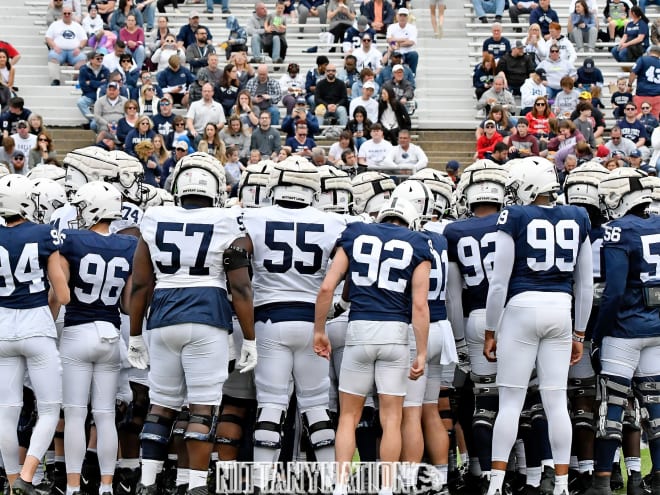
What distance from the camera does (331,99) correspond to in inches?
807

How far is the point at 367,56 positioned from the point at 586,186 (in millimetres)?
12310

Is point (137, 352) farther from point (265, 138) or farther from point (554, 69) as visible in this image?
point (554, 69)

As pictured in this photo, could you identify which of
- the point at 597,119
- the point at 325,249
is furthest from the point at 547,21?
the point at 325,249

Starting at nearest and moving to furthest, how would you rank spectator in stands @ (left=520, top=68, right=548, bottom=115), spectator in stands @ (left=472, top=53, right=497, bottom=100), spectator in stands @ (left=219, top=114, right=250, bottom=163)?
spectator in stands @ (left=219, top=114, right=250, bottom=163) < spectator in stands @ (left=520, top=68, right=548, bottom=115) < spectator in stands @ (left=472, top=53, right=497, bottom=100)

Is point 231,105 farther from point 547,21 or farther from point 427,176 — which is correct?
point 427,176

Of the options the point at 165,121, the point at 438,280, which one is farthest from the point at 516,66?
the point at 438,280

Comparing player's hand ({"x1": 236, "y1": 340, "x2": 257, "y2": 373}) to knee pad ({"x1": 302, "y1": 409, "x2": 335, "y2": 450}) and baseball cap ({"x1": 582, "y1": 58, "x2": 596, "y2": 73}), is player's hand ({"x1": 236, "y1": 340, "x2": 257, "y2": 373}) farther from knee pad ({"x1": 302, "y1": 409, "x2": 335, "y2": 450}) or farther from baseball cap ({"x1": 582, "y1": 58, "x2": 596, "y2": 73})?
baseball cap ({"x1": 582, "y1": 58, "x2": 596, "y2": 73})

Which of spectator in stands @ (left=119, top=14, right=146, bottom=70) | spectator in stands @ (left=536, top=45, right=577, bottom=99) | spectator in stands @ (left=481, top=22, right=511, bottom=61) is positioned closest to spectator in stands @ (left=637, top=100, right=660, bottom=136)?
spectator in stands @ (left=536, top=45, right=577, bottom=99)

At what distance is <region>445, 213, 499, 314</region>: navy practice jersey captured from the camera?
31.7 feet

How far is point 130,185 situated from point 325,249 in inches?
82.4

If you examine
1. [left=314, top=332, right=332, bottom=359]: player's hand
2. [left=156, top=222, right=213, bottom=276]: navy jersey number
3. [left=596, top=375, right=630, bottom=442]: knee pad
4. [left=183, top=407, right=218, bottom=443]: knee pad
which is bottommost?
[left=596, top=375, right=630, bottom=442]: knee pad

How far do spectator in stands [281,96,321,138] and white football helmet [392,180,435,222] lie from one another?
9662 millimetres

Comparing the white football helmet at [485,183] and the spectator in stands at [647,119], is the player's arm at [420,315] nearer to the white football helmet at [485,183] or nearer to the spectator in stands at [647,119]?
the white football helmet at [485,183]

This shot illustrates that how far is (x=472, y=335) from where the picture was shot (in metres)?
9.73
